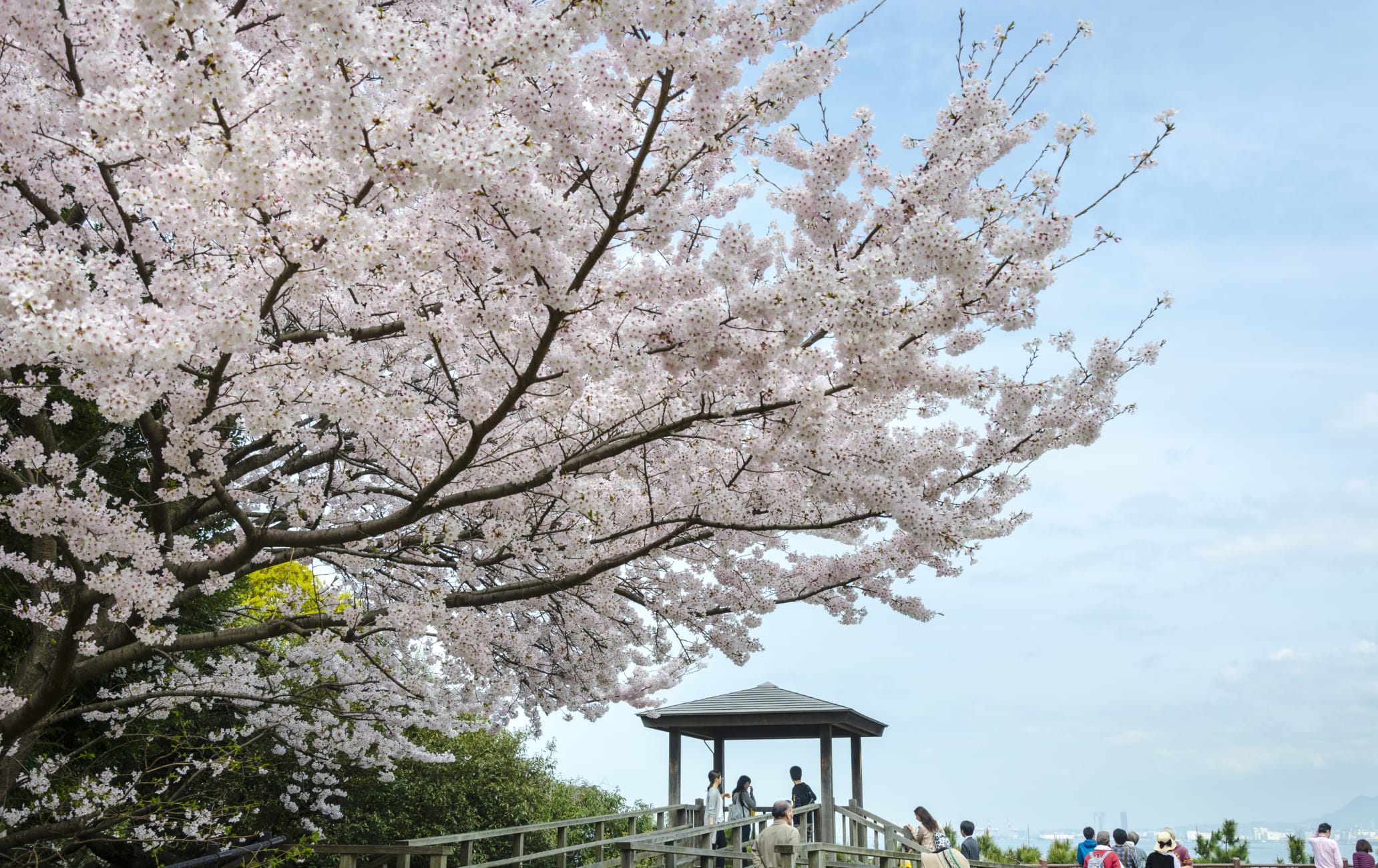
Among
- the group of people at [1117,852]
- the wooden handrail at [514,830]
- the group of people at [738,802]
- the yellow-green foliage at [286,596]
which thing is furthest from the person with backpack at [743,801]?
the yellow-green foliage at [286,596]

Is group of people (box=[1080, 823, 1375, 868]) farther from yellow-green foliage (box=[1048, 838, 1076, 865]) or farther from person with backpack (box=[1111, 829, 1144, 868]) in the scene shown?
yellow-green foliage (box=[1048, 838, 1076, 865])

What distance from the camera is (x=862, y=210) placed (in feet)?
14.6

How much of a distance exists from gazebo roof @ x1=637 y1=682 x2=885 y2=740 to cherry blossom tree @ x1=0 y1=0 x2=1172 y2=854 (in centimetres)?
507

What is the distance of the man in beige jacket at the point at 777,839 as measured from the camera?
658 cm

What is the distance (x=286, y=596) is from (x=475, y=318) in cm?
388

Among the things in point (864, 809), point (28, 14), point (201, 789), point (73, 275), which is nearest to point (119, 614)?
point (73, 275)

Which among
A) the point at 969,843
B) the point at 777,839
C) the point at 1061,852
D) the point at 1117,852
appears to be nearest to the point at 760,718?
the point at 969,843

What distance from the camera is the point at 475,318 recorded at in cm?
418

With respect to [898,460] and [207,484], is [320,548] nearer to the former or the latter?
[207,484]

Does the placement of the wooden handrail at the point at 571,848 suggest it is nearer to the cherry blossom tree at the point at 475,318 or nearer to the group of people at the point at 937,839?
the group of people at the point at 937,839

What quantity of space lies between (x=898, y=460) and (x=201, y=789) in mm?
8475

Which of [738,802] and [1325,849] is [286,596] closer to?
[738,802]

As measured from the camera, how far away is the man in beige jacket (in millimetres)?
6578

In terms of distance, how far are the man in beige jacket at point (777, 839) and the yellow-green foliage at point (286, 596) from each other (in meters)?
3.49
